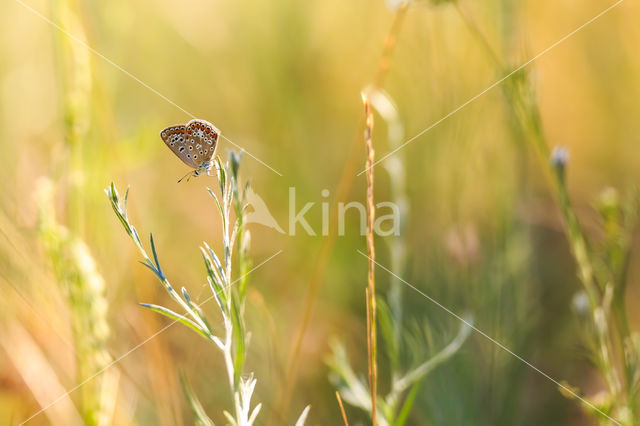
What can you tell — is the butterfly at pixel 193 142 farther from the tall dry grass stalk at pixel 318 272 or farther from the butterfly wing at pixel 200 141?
the tall dry grass stalk at pixel 318 272

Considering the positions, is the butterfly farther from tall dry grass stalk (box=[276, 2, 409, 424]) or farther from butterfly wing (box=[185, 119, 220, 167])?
tall dry grass stalk (box=[276, 2, 409, 424])

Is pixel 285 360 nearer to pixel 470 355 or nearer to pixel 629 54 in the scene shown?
pixel 470 355

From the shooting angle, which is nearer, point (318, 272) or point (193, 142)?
point (193, 142)

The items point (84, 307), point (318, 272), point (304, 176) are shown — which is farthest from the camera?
point (304, 176)

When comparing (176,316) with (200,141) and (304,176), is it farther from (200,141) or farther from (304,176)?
(304,176)

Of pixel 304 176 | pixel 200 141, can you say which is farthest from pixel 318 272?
pixel 200 141
